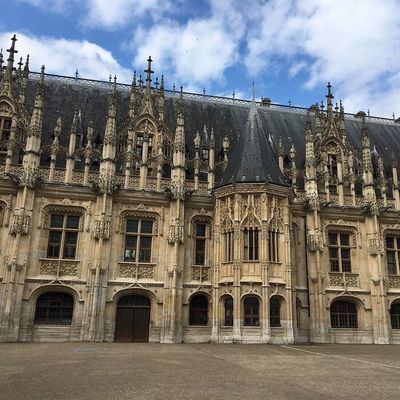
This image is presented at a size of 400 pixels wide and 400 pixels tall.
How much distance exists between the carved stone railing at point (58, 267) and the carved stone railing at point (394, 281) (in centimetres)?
2014

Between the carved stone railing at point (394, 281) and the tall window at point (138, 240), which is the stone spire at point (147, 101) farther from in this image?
the carved stone railing at point (394, 281)

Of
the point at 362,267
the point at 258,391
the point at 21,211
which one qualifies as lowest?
the point at 258,391

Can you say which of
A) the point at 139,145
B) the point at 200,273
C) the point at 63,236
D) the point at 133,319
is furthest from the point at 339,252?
the point at 63,236

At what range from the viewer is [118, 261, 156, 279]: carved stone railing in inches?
985

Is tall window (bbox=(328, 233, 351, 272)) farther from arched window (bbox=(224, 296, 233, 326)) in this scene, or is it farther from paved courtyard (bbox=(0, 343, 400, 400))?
paved courtyard (bbox=(0, 343, 400, 400))

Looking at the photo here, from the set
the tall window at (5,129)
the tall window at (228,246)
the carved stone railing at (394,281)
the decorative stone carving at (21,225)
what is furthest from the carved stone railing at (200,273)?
the tall window at (5,129)

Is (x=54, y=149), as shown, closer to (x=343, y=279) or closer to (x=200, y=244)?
(x=200, y=244)

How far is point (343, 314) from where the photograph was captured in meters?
27.4

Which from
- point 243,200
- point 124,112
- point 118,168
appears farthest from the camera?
point 124,112

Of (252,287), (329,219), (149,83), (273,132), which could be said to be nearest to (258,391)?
(252,287)

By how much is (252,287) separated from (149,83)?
1549 centimetres

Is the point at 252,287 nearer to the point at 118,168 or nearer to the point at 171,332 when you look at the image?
the point at 171,332

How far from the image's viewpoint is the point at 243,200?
25.6 metres

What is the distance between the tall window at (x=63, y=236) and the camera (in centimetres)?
2500
